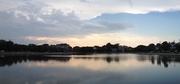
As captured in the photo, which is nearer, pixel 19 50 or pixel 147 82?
pixel 147 82

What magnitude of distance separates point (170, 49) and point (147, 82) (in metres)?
139

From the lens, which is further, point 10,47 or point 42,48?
point 42,48

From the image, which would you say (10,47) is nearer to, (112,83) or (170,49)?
(170,49)

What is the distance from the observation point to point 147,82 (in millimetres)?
24297

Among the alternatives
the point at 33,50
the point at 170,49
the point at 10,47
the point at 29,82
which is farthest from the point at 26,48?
the point at 29,82

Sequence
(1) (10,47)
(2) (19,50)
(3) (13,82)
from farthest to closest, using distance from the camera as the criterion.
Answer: (2) (19,50) < (1) (10,47) < (3) (13,82)

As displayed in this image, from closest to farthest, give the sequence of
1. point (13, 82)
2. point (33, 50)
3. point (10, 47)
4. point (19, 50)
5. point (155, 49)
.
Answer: point (13, 82) → point (10, 47) → point (19, 50) → point (33, 50) → point (155, 49)

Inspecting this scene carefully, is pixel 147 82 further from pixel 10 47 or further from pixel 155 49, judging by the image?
pixel 155 49

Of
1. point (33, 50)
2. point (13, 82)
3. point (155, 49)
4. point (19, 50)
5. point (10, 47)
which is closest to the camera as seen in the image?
point (13, 82)

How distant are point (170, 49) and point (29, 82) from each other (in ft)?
469

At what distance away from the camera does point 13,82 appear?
2353 centimetres

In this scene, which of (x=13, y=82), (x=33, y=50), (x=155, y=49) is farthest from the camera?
(x=155, y=49)

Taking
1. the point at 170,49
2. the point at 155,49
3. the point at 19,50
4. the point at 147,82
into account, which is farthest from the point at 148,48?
the point at 147,82

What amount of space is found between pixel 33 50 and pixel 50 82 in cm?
14237
